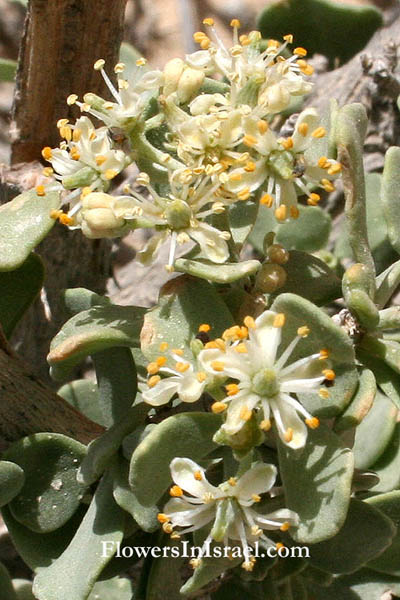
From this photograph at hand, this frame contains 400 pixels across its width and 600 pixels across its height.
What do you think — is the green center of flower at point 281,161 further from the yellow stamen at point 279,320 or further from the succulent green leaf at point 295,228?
the succulent green leaf at point 295,228

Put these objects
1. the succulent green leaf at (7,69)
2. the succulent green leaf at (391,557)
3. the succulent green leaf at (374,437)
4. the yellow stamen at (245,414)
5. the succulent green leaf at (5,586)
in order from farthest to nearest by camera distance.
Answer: the succulent green leaf at (7,69)
the succulent green leaf at (374,437)
the succulent green leaf at (5,586)
the succulent green leaf at (391,557)
the yellow stamen at (245,414)

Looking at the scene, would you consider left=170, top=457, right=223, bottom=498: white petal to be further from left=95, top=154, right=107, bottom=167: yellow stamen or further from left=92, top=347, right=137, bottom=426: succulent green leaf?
left=95, top=154, right=107, bottom=167: yellow stamen

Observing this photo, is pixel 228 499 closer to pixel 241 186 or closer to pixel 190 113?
pixel 241 186

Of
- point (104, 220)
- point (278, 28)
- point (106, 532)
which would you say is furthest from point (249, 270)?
point (278, 28)

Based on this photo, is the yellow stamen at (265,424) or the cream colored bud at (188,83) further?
the cream colored bud at (188,83)

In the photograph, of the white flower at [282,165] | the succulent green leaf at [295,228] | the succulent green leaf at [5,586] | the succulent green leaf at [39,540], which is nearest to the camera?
the white flower at [282,165]

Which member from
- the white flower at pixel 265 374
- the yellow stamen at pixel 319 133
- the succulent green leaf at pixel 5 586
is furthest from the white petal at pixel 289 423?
the succulent green leaf at pixel 5 586

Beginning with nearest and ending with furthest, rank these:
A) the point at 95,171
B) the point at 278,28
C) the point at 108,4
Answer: the point at 95,171, the point at 108,4, the point at 278,28

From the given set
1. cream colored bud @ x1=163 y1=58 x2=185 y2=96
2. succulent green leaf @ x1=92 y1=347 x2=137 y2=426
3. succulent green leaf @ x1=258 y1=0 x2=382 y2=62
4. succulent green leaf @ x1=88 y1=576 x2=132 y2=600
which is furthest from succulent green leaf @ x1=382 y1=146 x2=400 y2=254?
succulent green leaf @ x1=258 y1=0 x2=382 y2=62
